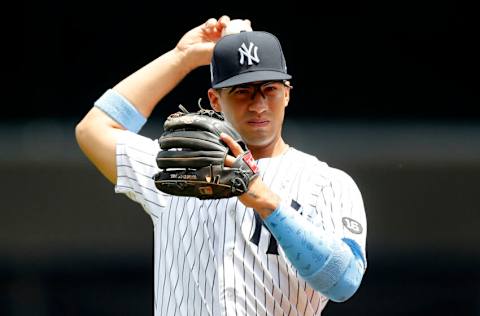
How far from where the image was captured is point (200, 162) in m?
1.70

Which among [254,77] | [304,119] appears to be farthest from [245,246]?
[304,119]

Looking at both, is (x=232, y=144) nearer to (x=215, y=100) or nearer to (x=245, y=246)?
(x=245, y=246)

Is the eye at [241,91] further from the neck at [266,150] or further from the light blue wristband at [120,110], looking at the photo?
the light blue wristband at [120,110]

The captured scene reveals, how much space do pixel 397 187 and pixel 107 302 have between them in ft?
3.63

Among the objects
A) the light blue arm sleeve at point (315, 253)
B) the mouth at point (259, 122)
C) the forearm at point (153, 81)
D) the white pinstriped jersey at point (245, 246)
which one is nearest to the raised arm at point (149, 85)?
the forearm at point (153, 81)

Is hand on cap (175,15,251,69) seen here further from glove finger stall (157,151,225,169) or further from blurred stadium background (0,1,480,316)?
blurred stadium background (0,1,480,316)

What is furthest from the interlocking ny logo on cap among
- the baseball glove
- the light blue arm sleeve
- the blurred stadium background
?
the blurred stadium background

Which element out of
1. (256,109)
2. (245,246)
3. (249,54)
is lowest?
(245,246)

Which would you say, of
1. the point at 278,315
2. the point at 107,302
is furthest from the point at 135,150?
the point at 107,302

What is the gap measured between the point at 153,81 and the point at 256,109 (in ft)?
1.40

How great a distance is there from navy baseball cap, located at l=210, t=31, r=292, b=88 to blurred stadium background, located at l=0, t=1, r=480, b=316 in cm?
164

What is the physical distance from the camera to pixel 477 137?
3664 millimetres

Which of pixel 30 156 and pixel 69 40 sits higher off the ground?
pixel 69 40

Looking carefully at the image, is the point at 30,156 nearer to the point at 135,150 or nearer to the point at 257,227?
the point at 135,150
